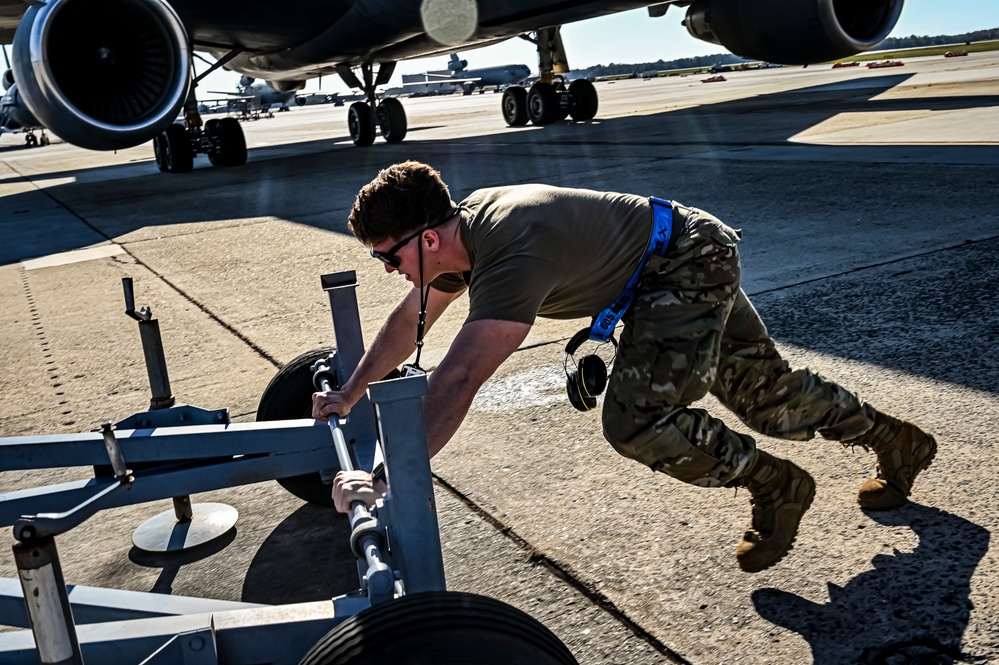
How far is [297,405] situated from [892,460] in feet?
6.37

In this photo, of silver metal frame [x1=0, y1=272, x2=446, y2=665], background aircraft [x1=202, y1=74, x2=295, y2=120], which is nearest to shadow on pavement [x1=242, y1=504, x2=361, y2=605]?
silver metal frame [x1=0, y1=272, x2=446, y2=665]

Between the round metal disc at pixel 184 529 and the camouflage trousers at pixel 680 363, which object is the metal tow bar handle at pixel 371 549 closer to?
the camouflage trousers at pixel 680 363

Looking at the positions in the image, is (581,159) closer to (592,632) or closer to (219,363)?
(219,363)

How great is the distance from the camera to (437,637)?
1646 mm

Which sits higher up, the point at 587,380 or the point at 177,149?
the point at 177,149

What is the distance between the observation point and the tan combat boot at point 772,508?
2639 mm

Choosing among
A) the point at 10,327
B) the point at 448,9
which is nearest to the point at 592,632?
the point at 10,327

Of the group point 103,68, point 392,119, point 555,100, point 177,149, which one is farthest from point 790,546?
point 555,100

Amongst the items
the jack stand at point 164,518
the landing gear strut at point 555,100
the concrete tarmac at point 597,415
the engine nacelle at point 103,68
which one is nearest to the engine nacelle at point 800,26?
the concrete tarmac at point 597,415

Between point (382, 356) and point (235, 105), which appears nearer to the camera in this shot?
point (382, 356)

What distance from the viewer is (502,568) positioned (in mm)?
2834

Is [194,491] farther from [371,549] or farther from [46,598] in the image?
[46,598]

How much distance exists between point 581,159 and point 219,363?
7868 mm

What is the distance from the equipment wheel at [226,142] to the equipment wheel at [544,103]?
596cm
